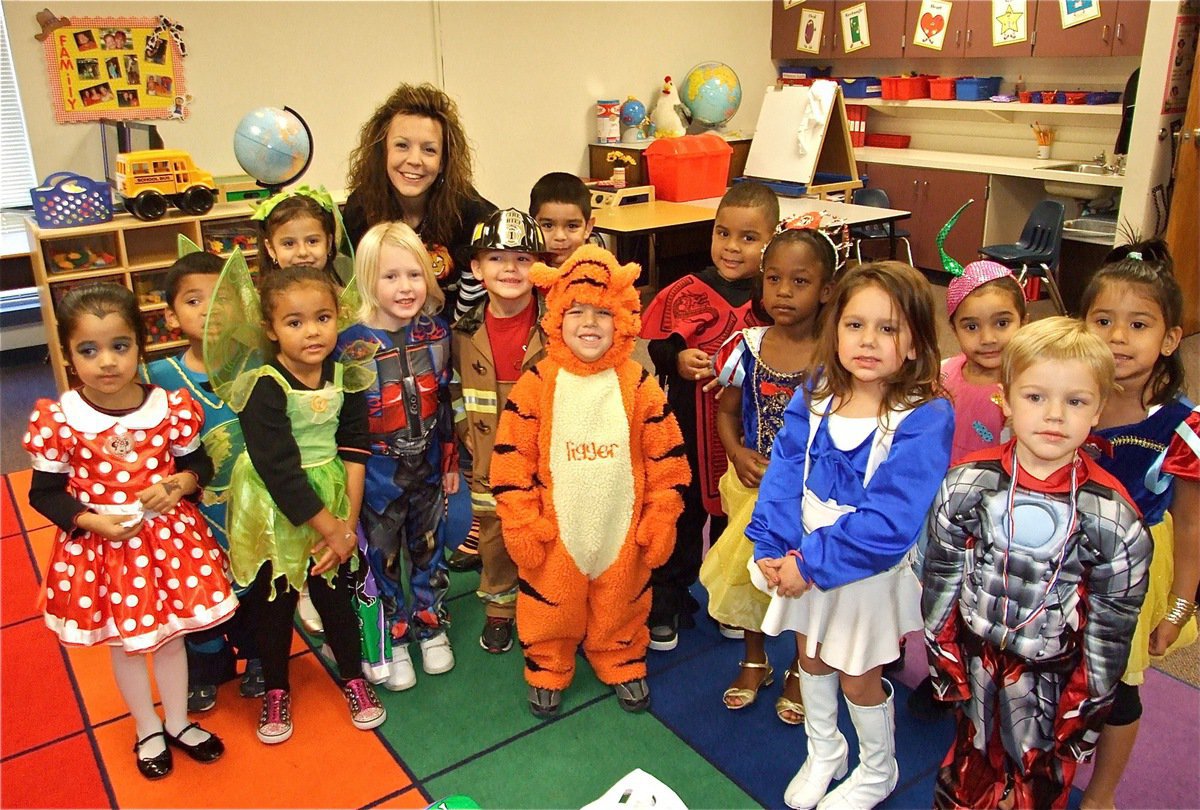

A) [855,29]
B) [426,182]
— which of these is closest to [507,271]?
[426,182]

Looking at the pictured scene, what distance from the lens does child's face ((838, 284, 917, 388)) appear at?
1705mm

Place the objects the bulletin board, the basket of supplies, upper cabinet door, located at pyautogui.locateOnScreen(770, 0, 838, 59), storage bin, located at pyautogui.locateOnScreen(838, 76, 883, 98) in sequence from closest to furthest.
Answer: the basket of supplies
the bulletin board
storage bin, located at pyautogui.locateOnScreen(838, 76, 883, 98)
upper cabinet door, located at pyautogui.locateOnScreen(770, 0, 838, 59)

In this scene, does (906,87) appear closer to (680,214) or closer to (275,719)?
(680,214)

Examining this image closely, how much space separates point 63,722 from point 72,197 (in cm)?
289

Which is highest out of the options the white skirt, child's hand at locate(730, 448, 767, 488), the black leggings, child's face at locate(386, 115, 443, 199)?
child's face at locate(386, 115, 443, 199)

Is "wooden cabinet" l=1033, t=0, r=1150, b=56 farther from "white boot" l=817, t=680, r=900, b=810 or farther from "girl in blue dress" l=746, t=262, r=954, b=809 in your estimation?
"white boot" l=817, t=680, r=900, b=810

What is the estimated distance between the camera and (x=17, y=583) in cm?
293

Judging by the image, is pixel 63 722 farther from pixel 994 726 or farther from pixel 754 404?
pixel 994 726

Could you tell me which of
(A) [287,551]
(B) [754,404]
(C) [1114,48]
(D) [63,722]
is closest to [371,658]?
(A) [287,551]

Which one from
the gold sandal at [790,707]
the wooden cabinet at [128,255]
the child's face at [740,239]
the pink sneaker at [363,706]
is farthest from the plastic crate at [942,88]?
the pink sneaker at [363,706]

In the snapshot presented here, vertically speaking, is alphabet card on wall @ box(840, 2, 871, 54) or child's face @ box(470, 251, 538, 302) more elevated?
alphabet card on wall @ box(840, 2, 871, 54)

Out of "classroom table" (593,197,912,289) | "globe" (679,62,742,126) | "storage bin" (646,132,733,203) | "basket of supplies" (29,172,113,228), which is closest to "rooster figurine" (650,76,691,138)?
"globe" (679,62,742,126)

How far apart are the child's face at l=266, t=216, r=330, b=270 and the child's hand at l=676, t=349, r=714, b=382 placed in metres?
0.97

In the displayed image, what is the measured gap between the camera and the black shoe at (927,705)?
7.31 feet
